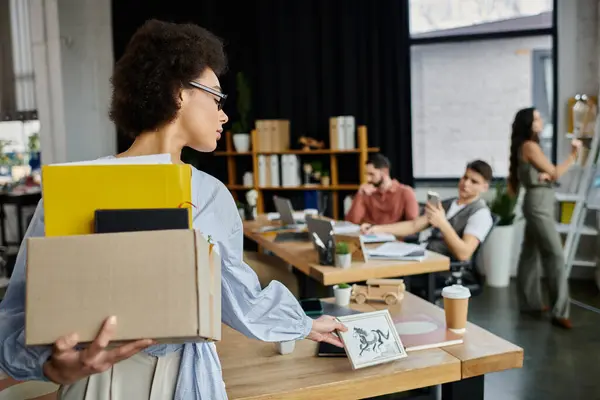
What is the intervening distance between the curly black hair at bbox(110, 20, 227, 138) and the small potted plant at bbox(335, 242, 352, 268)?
5.52ft

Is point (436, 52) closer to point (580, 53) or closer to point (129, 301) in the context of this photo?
point (580, 53)

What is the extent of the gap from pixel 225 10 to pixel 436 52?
221cm

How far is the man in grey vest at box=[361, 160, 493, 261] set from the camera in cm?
335

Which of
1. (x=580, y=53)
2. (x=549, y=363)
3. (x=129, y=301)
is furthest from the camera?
(x=580, y=53)

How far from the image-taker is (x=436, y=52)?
6133mm

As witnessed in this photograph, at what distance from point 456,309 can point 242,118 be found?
4860 mm

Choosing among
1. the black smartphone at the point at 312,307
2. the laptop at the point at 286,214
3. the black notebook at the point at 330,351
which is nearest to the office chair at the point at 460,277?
the laptop at the point at 286,214

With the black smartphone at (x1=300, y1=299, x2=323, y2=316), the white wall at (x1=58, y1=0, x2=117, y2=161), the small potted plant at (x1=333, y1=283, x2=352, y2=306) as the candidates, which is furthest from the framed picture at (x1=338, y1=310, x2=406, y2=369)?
the white wall at (x1=58, y1=0, x2=117, y2=161)

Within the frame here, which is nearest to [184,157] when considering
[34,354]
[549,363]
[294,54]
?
[294,54]

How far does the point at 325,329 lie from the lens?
148 cm

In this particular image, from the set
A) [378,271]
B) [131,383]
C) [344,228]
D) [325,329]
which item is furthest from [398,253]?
[131,383]

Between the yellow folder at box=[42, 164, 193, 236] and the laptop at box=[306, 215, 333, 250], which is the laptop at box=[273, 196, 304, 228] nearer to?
the laptop at box=[306, 215, 333, 250]

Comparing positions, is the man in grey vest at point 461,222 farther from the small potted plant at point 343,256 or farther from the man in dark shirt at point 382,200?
the small potted plant at point 343,256

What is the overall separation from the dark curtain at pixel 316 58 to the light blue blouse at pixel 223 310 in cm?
497
